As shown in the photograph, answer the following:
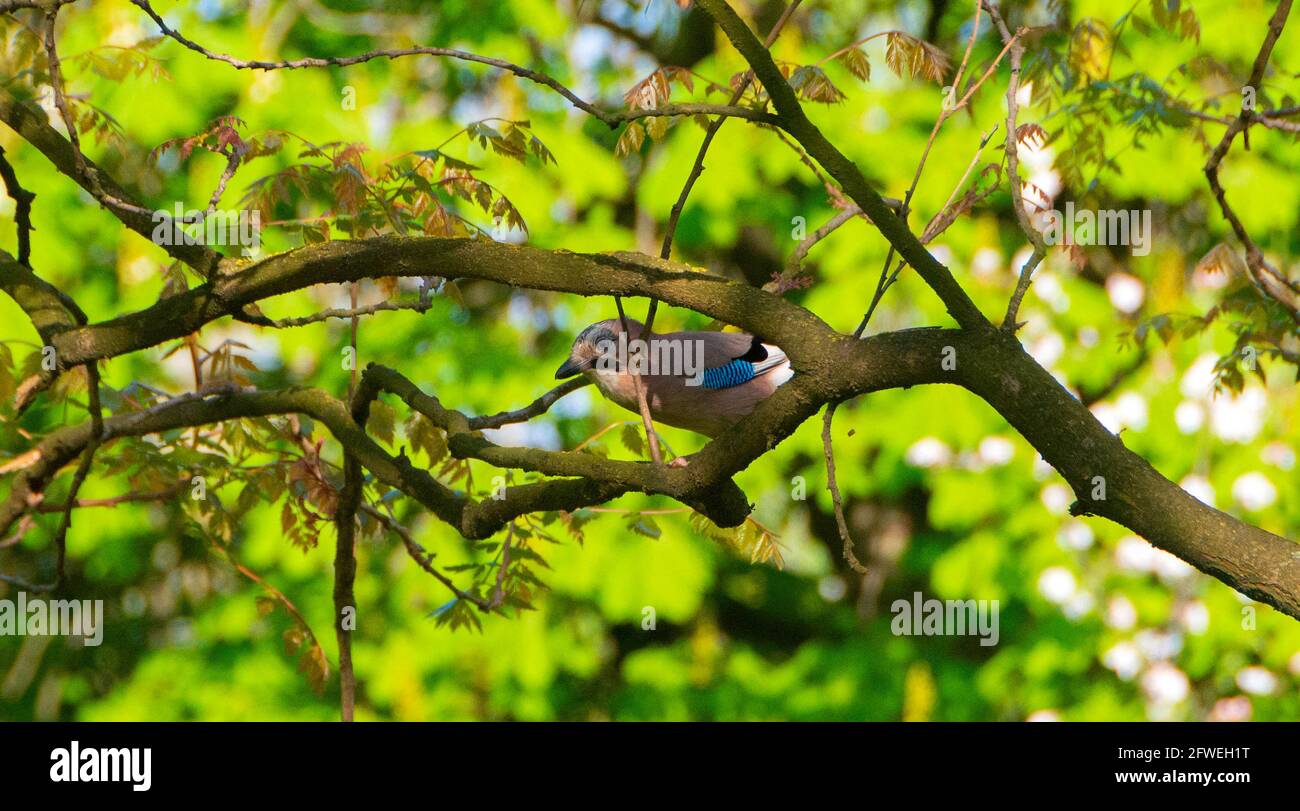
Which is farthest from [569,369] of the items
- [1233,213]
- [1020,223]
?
[1233,213]

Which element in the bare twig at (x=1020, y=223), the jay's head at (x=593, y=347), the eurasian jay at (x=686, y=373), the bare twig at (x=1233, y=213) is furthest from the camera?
the jay's head at (x=593, y=347)

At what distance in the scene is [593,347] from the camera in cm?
431

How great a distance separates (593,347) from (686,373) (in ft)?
1.15

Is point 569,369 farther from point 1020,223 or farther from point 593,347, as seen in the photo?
point 1020,223

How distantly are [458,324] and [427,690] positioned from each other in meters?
2.46

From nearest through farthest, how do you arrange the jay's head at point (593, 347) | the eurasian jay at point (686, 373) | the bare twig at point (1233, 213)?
the bare twig at point (1233, 213), the eurasian jay at point (686, 373), the jay's head at point (593, 347)

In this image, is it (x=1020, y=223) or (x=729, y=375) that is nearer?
(x=1020, y=223)

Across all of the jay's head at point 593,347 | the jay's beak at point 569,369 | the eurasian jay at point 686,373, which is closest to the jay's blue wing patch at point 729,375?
the eurasian jay at point 686,373

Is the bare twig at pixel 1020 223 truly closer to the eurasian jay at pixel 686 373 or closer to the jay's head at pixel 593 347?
the eurasian jay at pixel 686 373

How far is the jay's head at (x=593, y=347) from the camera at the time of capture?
14.0 ft

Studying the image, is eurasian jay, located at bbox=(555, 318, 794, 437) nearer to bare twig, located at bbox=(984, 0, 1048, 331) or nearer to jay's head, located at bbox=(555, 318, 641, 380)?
jay's head, located at bbox=(555, 318, 641, 380)

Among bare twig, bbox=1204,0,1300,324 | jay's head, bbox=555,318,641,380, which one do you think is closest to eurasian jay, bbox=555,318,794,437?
jay's head, bbox=555,318,641,380

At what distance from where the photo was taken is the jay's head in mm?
4258

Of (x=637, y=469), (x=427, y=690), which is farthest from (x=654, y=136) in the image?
(x=427, y=690)
